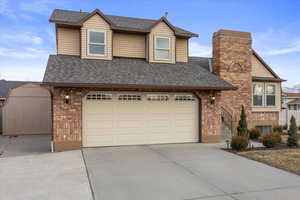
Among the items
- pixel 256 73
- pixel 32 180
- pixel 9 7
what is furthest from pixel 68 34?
pixel 256 73

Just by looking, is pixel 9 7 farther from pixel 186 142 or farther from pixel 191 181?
pixel 191 181

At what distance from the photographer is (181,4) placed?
14.8 m

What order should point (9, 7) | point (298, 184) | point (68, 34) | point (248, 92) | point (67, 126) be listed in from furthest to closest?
point (248, 92)
point (9, 7)
point (68, 34)
point (67, 126)
point (298, 184)

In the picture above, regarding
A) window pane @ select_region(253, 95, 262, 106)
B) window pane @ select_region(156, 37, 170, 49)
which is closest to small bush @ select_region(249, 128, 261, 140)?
window pane @ select_region(253, 95, 262, 106)

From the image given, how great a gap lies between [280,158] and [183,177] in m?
4.21

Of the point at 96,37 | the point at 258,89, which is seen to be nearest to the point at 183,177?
the point at 96,37

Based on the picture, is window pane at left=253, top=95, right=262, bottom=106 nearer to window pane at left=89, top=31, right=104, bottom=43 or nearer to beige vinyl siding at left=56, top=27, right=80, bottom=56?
window pane at left=89, top=31, right=104, bottom=43

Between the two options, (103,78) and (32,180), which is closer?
(32,180)

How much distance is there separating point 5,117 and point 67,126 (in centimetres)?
865

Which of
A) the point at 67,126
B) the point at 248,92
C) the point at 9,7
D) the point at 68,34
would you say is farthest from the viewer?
the point at 248,92

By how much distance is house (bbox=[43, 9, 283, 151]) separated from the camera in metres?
8.54

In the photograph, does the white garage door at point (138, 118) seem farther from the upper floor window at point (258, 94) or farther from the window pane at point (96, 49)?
the upper floor window at point (258, 94)

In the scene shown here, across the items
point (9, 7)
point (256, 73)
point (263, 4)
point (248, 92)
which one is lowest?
point (248, 92)

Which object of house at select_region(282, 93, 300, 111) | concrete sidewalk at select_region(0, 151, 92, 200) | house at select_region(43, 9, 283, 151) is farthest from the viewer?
house at select_region(282, 93, 300, 111)
